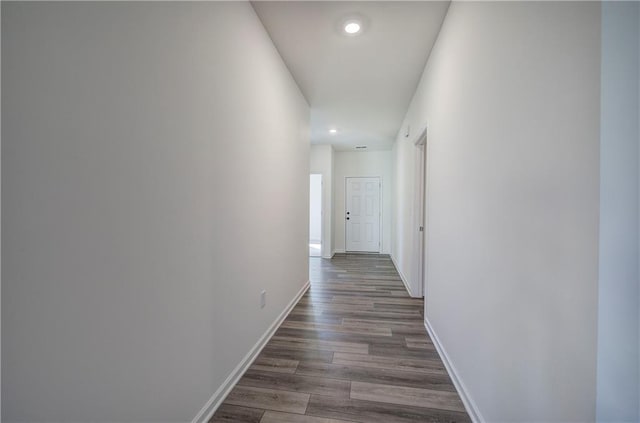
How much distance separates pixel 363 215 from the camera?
693cm

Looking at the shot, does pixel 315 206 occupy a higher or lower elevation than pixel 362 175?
lower

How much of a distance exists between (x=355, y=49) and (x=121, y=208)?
2.32 m

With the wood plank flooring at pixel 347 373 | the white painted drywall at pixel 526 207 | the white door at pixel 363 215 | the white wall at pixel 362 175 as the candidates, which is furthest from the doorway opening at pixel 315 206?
the white painted drywall at pixel 526 207

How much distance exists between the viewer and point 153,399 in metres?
1.07

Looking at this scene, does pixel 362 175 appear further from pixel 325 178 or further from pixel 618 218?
pixel 618 218

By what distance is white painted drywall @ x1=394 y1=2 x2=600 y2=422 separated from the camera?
0.73m

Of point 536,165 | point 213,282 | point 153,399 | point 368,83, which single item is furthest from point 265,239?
point 368,83

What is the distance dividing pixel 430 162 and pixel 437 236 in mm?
713

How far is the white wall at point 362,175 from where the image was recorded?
22.2 feet

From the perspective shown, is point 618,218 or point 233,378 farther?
point 233,378

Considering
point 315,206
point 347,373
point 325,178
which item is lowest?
point 347,373

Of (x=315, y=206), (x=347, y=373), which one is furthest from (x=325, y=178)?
(x=347, y=373)

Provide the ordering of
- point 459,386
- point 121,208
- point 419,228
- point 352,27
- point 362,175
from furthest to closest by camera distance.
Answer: point 362,175 → point 419,228 → point 352,27 → point 459,386 → point 121,208

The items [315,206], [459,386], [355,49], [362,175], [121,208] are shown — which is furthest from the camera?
[315,206]
